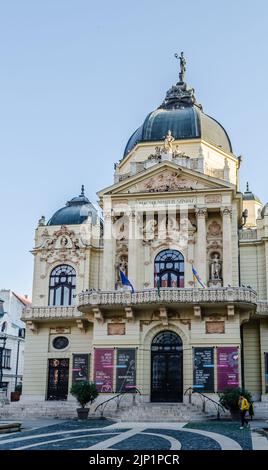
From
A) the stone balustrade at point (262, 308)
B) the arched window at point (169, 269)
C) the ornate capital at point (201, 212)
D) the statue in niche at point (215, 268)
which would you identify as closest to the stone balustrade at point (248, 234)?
the statue in niche at point (215, 268)

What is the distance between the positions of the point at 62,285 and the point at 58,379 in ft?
21.1

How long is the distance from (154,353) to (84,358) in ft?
19.2

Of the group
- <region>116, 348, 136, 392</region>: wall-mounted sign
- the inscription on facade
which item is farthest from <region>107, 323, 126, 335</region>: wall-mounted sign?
the inscription on facade

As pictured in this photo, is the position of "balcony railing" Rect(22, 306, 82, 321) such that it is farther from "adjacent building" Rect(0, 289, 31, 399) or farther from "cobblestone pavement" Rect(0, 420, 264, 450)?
"adjacent building" Rect(0, 289, 31, 399)

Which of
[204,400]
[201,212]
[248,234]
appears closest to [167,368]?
[204,400]

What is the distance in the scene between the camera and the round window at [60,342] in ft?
134

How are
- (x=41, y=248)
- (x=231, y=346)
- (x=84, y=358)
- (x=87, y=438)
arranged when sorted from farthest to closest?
(x=41, y=248) < (x=84, y=358) < (x=231, y=346) < (x=87, y=438)

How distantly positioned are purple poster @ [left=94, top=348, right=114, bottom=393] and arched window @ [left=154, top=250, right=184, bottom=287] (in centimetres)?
624

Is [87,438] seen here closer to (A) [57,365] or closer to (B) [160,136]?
(A) [57,365]

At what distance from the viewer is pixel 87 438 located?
2061cm

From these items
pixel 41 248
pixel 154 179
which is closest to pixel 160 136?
pixel 154 179

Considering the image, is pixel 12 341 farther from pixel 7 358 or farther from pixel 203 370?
pixel 203 370

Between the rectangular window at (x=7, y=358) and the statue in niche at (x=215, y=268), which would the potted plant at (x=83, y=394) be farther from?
the rectangular window at (x=7, y=358)

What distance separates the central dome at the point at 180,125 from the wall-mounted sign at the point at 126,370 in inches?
675
